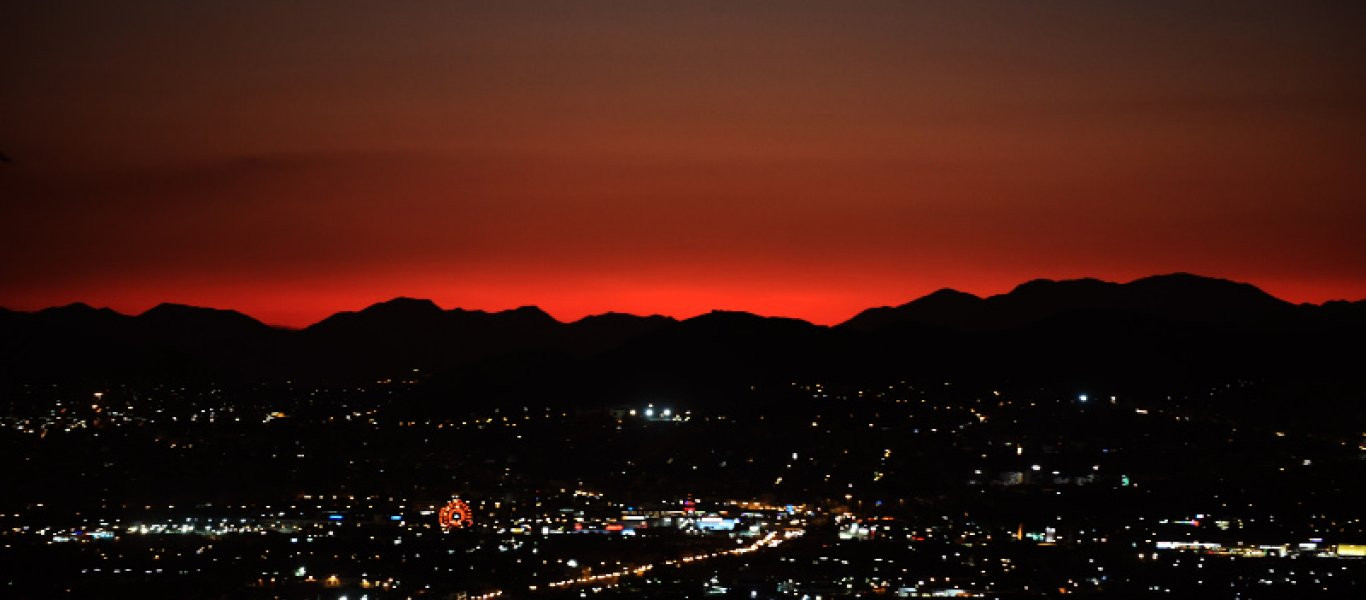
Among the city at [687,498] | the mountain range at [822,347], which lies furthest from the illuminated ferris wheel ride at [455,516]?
the mountain range at [822,347]

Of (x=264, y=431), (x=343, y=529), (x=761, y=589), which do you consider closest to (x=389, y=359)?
(x=264, y=431)

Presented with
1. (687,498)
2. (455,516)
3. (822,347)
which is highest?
(822,347)

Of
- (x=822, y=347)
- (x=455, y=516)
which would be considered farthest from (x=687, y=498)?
(x=822, y=347)

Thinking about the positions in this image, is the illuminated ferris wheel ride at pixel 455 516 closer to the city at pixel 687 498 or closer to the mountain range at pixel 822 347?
the city at pixel 687 498

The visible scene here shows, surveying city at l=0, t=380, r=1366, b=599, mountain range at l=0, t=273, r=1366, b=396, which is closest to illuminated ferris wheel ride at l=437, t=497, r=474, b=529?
city at l=0, t=380, r=1366, b=599

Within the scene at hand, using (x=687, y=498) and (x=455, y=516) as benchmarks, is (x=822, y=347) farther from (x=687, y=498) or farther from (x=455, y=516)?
(x=455, y=516)

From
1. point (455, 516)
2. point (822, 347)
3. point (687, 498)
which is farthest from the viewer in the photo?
point (822, 347)

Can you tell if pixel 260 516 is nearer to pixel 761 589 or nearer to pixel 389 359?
pixel 761 589
